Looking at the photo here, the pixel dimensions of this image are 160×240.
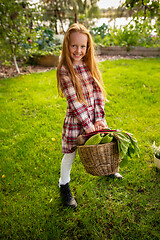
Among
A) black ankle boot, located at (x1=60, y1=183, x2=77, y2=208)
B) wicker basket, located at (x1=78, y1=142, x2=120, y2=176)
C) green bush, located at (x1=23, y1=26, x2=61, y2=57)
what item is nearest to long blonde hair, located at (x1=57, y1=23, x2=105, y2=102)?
wicker basket, located at (x1=78, y1=142, x2=120, y2=176)

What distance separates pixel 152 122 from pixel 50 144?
1882 millimetres

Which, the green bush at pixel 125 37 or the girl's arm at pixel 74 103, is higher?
the green bush at pixel 125 37

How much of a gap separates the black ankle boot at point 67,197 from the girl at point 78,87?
0.23 meters

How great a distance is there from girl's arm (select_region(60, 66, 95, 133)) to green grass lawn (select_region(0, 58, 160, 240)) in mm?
950

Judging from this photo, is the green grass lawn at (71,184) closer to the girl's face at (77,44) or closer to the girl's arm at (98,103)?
the girl's arm at (98,103)

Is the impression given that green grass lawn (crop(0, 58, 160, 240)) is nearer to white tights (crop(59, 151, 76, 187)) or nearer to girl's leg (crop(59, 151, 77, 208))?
girl's leg (crop(59, 151, 77, 208))

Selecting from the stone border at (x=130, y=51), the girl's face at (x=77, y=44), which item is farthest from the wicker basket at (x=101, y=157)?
the stone border at (x=130, y=51)

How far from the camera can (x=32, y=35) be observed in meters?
5.50

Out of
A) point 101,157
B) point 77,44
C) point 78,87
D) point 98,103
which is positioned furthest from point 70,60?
point 101,157

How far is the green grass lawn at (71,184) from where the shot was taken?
166 cm

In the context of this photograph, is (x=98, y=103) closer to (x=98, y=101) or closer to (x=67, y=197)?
(x=98, y=101)

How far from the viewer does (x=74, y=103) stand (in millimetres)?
1482

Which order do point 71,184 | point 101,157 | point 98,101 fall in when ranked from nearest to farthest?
1. point 101,157
2. point 98,101
3. point 71,184

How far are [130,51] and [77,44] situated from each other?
22.2 ft
